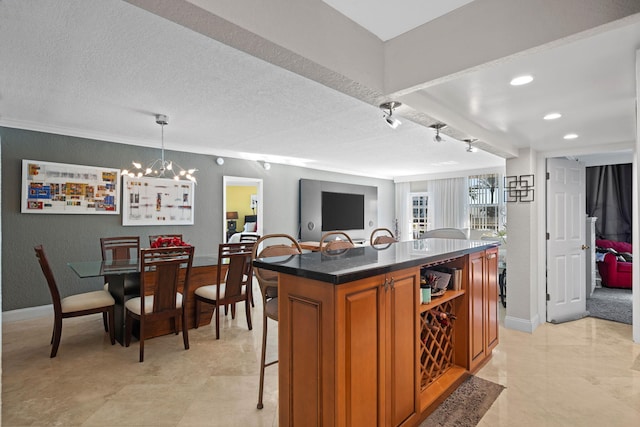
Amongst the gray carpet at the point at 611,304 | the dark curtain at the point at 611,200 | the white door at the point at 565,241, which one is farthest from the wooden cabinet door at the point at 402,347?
the dark curtain at the point at 611,200

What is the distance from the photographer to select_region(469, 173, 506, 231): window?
7.43 meters

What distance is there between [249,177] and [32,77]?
352cm

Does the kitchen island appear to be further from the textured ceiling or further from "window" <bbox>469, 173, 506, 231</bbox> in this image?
"window" <bbox>469, 173, 506, 231</bbox>

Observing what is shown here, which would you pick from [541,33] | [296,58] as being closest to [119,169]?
[296,58]

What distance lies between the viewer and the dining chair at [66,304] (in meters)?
2.94

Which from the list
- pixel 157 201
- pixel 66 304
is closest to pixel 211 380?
pixel 66 304

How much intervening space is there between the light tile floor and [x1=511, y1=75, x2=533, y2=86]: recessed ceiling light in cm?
223

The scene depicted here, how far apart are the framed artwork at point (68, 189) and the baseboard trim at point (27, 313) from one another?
1.15 meters

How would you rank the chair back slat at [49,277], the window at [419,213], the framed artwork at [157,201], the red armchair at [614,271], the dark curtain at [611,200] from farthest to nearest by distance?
1. the window at [419,213]
2. the dark curtain at [611,200]
3. the red armchair at [614,271]
4. the framed artwork at [157,201]
5. the chair back slat at [49,277]

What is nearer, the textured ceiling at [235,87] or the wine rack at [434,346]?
the textured ceiling at [235,87]

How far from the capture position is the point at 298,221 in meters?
6.75

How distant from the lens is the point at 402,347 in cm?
192

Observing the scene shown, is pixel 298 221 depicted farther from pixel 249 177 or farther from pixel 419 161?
pixel 419 161

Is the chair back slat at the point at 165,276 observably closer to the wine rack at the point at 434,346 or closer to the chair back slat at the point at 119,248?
the chair back slat at the point at 119,248
